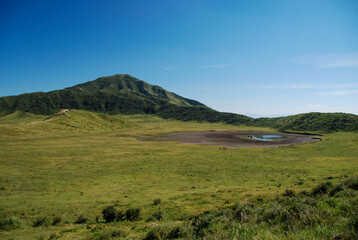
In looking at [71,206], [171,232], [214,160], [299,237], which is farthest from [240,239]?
[214,160]

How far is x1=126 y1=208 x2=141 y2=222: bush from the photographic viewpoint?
65.9 ft

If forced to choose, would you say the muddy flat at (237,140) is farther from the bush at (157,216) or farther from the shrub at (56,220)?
the shrub at (56,220)

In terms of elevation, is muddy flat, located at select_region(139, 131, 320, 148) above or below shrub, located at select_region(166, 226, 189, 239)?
below

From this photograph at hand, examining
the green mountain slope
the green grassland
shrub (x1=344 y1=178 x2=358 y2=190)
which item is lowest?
the green grassland

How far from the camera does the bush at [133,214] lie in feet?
65.9

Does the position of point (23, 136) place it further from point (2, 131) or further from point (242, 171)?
point (242, 171)

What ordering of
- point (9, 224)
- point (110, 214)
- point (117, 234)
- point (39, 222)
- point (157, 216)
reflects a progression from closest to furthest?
point (117, 234) → point (9, 224) → point (39, 222) → point (157, 216) → point (110, 214)

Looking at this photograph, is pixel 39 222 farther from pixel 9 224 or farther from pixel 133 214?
pixel 133 214

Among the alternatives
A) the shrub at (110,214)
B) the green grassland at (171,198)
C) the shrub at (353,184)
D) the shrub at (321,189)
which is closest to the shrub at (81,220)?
the green grassland at (171,198)

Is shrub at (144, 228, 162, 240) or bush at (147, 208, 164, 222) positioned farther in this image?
bush at (147, 208, 164, 222)

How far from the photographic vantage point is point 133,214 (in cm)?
2048

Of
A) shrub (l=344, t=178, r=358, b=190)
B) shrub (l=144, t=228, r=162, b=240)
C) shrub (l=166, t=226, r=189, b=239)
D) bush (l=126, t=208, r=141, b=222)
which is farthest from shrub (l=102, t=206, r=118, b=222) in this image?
shrub (l=344, t=178, r=358, b=190)

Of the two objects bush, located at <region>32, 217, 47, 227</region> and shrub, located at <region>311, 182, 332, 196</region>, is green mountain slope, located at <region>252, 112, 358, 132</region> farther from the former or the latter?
bush, located at <region>32, 217, 47, 227</region>

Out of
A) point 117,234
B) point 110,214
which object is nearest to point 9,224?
point 110,214
